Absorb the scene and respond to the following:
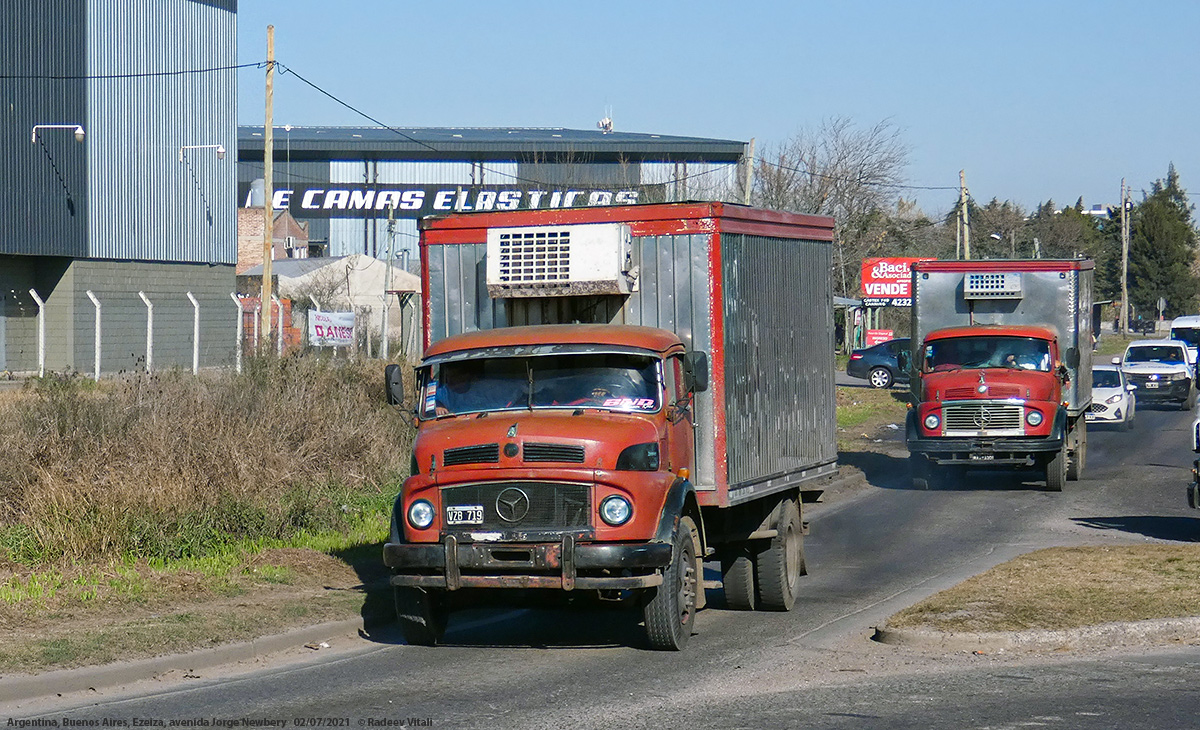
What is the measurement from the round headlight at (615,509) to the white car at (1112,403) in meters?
25.7

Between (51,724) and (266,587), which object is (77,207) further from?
(51,724)

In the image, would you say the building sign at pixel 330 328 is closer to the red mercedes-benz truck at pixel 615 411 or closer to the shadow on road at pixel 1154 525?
the shadow on road at pixel 1154 525

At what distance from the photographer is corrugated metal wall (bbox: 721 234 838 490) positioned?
11.0 meters

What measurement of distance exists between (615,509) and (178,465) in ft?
19.4

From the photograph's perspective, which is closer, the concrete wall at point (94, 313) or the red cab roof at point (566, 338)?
the red cab roof at point (566, 338)

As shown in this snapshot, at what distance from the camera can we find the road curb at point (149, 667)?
324 inches

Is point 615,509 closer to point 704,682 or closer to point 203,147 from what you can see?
point 704,682

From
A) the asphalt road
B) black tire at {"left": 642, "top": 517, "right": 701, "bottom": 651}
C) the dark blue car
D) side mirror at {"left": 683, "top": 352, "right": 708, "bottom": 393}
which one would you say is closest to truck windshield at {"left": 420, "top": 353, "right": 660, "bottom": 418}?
side mirror at {"left": 683, "top": 352, "right": 708, "bottom": 393}

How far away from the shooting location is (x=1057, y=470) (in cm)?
2159

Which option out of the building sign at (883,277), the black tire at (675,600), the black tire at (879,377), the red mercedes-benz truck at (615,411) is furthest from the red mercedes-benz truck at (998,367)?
the building sign at (883,277)

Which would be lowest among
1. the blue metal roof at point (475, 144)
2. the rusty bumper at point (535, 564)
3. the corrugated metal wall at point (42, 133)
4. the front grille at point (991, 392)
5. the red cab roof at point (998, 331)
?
the rusty bumper at point (535, 564)

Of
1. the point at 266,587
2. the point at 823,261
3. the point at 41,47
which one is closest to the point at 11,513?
the point at 266,587

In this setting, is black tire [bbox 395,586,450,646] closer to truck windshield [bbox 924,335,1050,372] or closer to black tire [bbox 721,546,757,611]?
black tire [bbox 721,546,757,611]

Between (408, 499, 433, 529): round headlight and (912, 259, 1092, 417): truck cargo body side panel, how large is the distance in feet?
47.9
